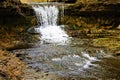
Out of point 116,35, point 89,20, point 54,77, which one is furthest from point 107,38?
point 54,77

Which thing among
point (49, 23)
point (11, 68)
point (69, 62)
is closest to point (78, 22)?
point (49, 23)

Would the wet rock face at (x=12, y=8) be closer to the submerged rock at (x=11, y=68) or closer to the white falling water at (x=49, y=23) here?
the white falling water at (x=49, y=23)

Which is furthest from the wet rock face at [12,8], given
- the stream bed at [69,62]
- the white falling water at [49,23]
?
the stream bed at [69,62]

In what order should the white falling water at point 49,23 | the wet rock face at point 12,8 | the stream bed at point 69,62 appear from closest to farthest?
the stream bed at point 69,62
the white falling water at point 49,23
the wet rock face at point 12,8

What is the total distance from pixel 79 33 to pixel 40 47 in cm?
432

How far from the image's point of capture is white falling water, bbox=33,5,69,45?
18078 mm

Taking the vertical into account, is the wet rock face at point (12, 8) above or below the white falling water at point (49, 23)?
above

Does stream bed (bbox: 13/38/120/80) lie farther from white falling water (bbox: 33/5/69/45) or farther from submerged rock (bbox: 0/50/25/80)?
white falling water (bbox: 33/5/69/45)

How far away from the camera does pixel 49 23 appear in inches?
797

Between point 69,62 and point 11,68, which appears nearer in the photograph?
point 11,68

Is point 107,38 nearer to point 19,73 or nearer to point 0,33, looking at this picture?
point 0,33

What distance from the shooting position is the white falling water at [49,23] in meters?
18.1

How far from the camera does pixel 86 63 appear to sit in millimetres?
11398

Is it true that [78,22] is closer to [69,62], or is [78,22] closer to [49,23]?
[49,23]
